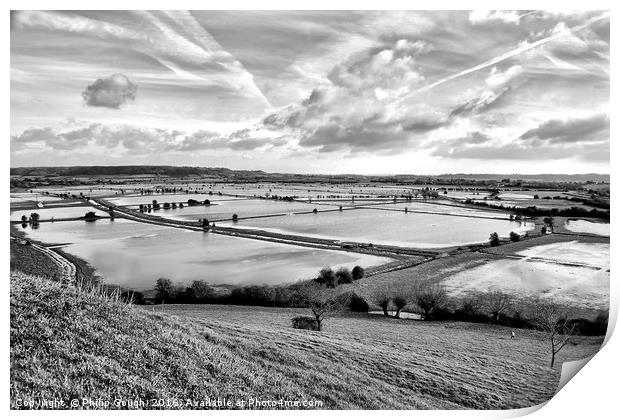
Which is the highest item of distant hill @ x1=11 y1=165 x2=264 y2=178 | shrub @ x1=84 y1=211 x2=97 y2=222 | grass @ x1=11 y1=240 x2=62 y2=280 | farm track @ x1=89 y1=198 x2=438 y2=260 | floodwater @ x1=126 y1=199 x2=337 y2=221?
distant hill @ x1=11 y1=165 x2=264 y2=178

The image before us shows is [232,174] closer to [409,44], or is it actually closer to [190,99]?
[190,99]

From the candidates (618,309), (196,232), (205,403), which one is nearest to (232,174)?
(196,232)

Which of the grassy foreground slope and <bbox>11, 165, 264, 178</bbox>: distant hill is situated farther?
<bbox>11, 165, 264, 178</bbox>: distant hill

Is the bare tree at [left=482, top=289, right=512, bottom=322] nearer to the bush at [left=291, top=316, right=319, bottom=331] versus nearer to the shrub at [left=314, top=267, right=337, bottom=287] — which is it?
the shrub at [left=314, top=267, right=337, bottom=287]

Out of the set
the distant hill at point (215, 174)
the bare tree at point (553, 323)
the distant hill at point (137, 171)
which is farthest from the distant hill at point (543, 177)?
the distant hill at point (137, 171)

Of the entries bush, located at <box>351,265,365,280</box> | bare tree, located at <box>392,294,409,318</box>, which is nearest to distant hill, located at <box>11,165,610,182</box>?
bush, located at <box>351,265,365,280</box>

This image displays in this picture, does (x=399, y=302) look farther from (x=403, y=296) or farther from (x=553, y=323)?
(x=553, y=323)

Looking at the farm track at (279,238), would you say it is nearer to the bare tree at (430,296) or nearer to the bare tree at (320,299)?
the bare tree at (430,296)
